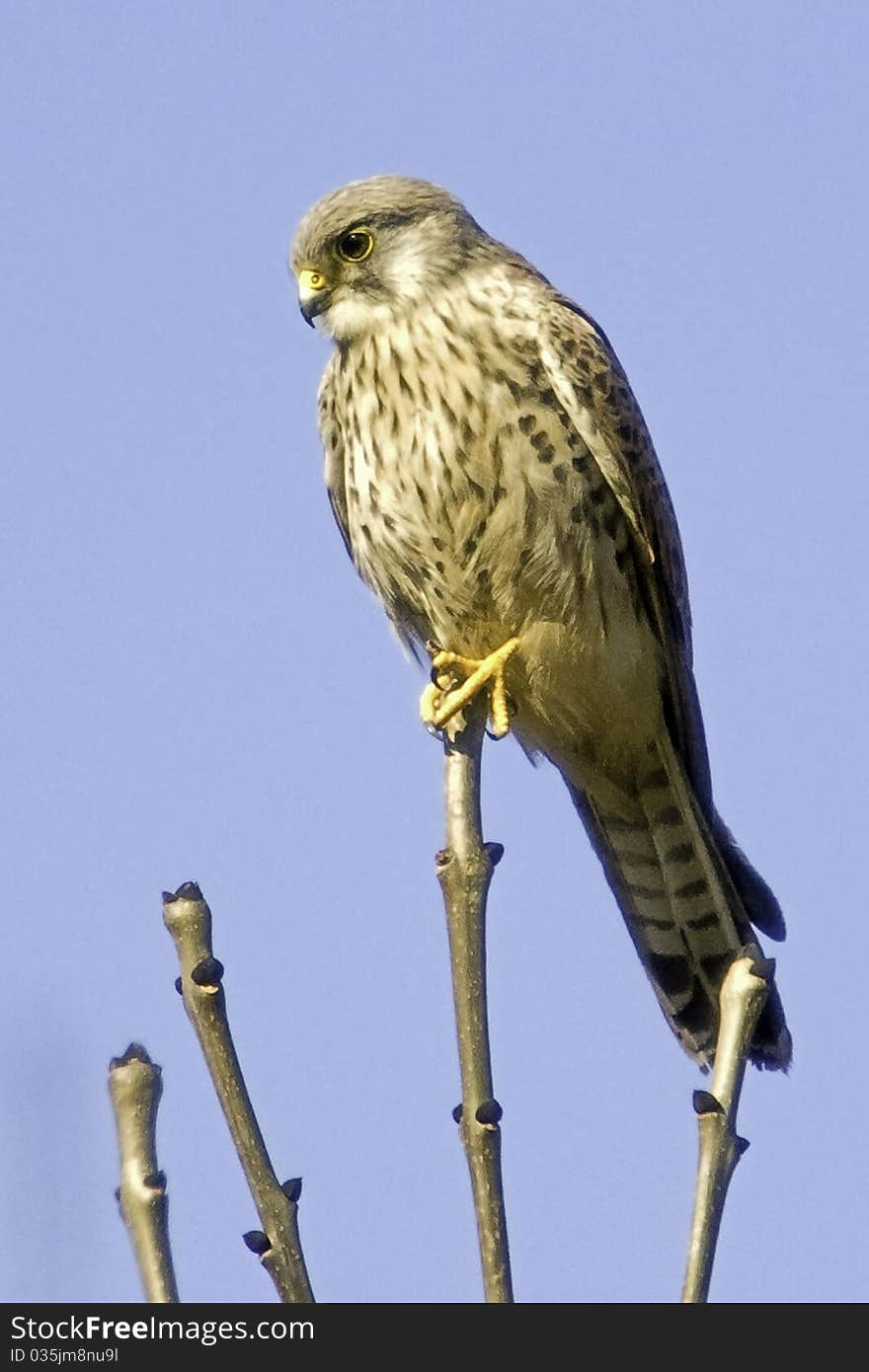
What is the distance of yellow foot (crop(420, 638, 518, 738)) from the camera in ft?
12.9

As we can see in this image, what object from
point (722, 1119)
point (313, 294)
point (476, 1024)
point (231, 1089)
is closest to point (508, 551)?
point (313, 294)

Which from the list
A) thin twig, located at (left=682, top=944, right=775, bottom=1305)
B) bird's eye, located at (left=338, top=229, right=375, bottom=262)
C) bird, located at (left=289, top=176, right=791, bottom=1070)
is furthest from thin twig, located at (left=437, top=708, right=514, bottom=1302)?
bird's eye, located at (left=338, top=229, right=375, bottom=262)

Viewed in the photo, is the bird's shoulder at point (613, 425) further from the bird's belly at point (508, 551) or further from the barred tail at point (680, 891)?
the barred tail at point (680, 891)

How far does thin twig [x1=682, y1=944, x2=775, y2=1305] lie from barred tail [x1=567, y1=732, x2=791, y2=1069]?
Answer: 90.0 inches

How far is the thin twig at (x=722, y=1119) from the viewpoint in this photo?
205 centimetres

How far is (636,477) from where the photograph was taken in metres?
4.45

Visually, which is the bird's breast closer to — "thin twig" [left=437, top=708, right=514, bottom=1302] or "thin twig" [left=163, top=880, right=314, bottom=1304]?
"thin twig" [left=437, top=708, right=514, bottom=1302]

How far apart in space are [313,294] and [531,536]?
78cm

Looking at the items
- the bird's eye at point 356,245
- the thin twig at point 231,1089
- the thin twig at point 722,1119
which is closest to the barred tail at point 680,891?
the bird's eye at point 356,245

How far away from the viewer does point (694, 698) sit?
477 cm
